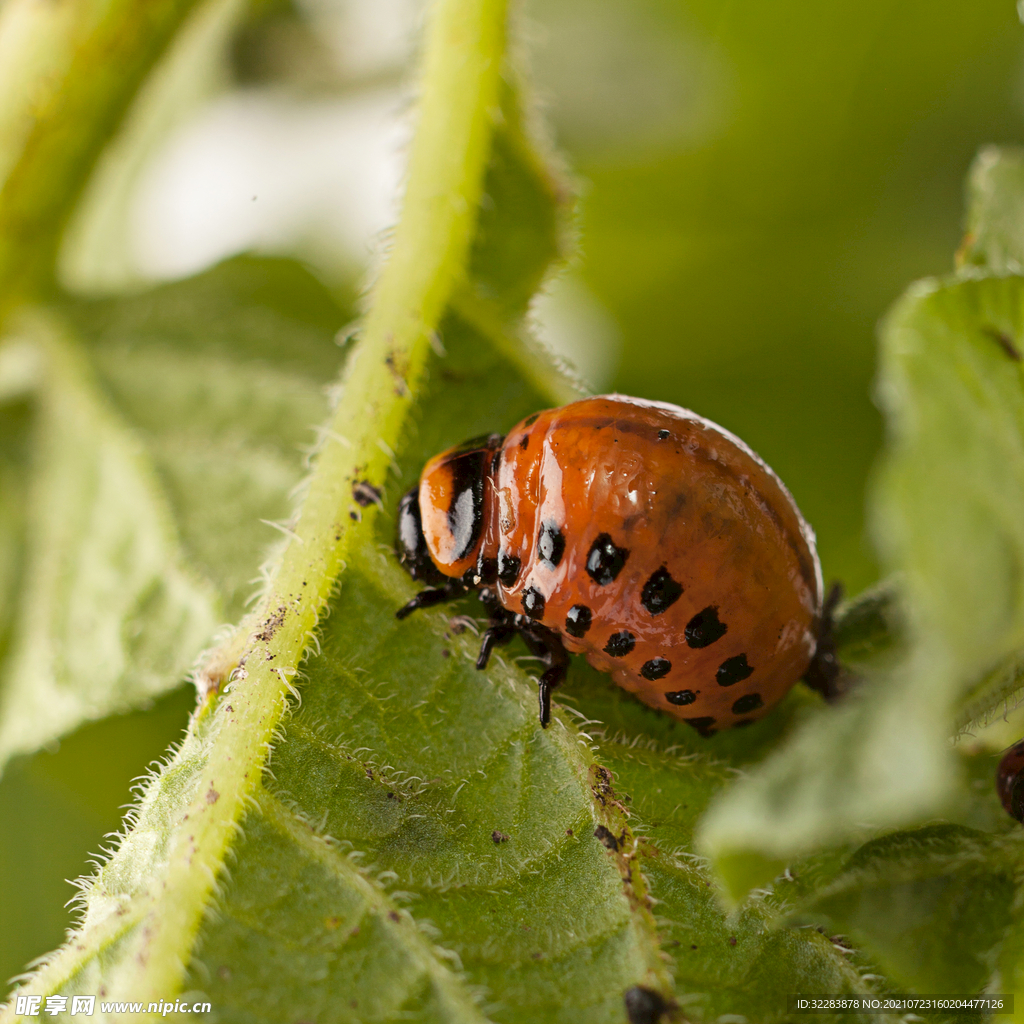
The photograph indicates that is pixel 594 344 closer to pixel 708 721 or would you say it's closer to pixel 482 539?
pixel 482 539

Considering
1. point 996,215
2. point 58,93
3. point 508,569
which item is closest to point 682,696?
point 508,569

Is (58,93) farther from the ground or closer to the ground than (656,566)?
farther from the ground

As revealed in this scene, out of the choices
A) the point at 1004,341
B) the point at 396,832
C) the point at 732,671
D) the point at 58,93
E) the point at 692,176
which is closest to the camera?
the point at 1004,341

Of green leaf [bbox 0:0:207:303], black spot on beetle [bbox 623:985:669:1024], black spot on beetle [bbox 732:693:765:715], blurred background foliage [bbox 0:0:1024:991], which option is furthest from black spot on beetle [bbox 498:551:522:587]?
green leaf [bbox 0:0:207:303]

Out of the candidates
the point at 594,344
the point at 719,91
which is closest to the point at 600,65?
the point at 719,91

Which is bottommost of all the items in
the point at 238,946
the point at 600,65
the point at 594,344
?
the point at 594,344

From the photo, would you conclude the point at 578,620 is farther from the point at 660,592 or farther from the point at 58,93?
the point at 58,93

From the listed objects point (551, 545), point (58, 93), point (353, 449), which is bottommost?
point (551, 545)
